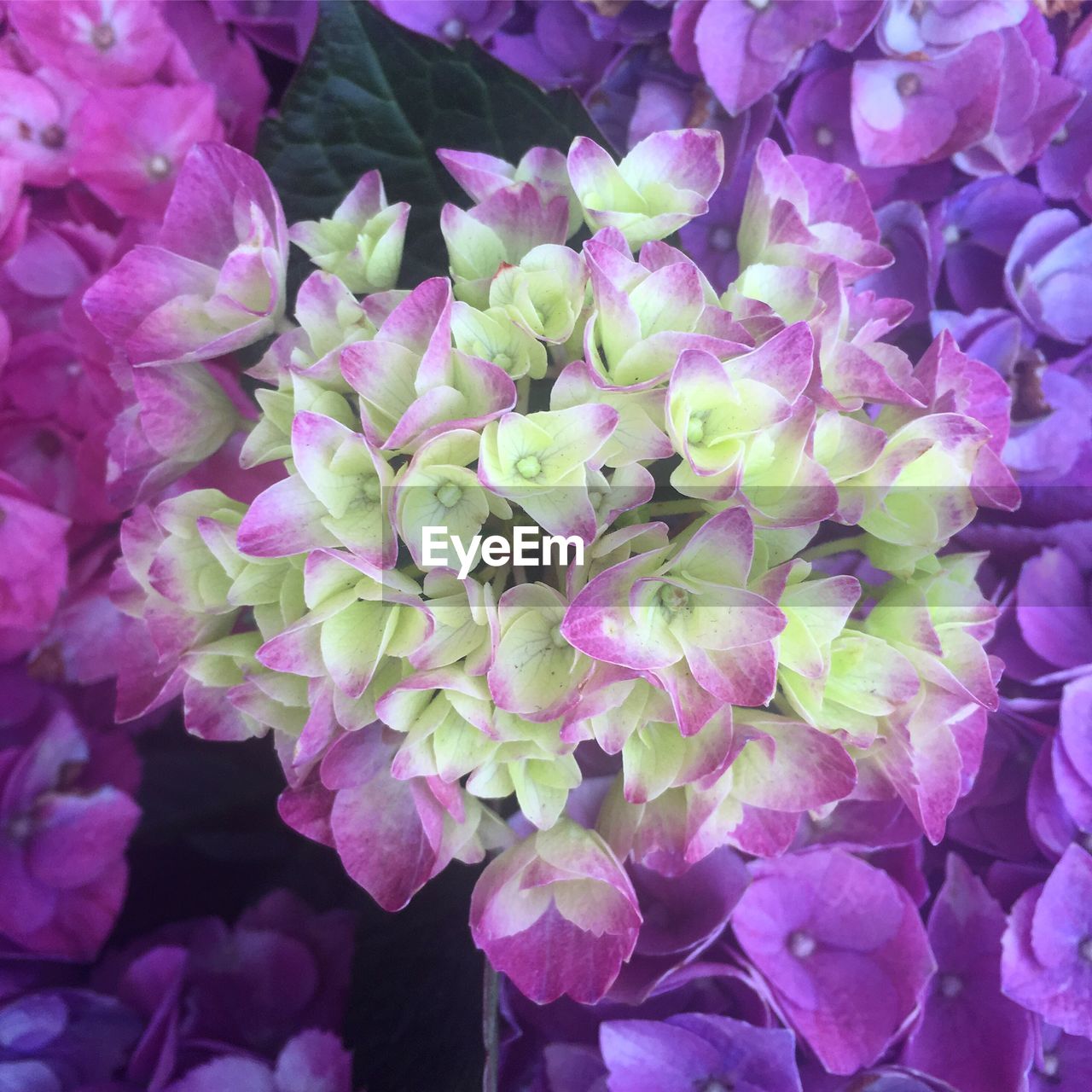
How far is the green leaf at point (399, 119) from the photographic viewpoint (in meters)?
0.46

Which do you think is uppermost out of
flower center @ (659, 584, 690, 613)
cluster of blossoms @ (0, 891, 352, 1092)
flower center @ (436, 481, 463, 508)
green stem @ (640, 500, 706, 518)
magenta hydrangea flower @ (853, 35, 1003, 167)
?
magenta hydrangea flower @ (853, 35, 1003, 167)

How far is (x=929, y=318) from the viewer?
0.52m

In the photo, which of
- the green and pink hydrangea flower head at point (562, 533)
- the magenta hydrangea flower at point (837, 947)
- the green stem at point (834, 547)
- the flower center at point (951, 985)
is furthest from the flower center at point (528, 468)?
the flower center at point (951, 985)

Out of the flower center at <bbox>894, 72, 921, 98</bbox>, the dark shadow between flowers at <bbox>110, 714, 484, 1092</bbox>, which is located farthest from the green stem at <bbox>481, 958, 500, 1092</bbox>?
the flower center at <bbox>894, 72, 921, 98</bbox>

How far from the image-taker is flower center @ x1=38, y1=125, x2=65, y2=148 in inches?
21.8

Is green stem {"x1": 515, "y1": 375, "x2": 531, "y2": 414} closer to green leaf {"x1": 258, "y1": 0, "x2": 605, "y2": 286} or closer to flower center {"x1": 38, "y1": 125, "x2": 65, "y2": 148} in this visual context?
green leaf {"x1": 258, "y1": 0, "x2": 605, "y2": 286}

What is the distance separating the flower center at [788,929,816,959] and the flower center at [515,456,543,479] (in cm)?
27

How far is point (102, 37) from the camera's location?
537mm

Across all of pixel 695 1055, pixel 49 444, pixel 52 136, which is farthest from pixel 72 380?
pixel 695 1055

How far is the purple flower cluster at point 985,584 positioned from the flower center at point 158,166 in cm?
15

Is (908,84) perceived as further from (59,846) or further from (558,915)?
(59,846)

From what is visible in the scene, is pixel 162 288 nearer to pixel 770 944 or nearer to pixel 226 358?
pixel 226 358

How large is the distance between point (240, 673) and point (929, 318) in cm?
39

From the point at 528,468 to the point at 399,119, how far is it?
25cm
